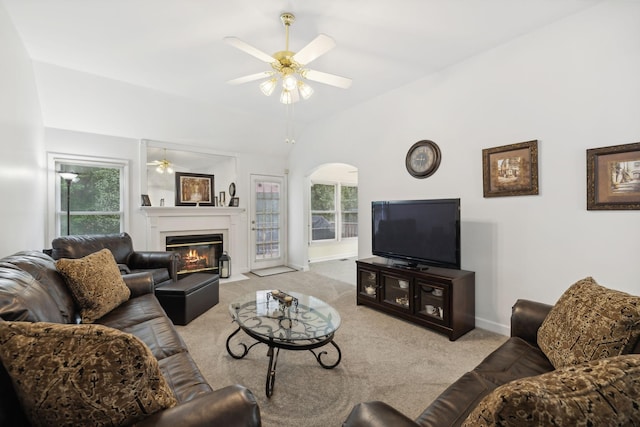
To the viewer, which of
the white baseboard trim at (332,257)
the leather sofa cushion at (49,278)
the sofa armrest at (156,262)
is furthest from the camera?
the white baseboard trim at (332,257)

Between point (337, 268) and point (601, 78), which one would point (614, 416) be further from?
point (337, 268)

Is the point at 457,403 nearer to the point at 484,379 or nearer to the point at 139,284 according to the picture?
the point at 484,379

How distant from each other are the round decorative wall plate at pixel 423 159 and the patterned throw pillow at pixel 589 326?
2.04 m

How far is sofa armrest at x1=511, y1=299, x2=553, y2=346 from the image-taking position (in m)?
1.75

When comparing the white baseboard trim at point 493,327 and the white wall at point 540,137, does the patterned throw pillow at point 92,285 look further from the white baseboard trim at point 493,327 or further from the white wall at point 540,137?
the white baseboard trim at point 493,327

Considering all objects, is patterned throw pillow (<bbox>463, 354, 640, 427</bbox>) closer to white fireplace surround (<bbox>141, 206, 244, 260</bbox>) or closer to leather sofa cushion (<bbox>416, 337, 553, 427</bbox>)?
leather sofa cushion (<bbox>416, 337, 553, 427</bbox>)

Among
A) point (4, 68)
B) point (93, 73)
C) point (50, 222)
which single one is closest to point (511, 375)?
point (4, 68)

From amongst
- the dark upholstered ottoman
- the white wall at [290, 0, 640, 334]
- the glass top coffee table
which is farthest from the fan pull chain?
the glass top coffee table

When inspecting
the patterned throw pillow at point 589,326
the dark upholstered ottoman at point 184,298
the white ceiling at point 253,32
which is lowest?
the dark upholstered ottoman at point 184,298

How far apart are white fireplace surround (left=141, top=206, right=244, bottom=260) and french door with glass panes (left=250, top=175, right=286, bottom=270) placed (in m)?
0.41

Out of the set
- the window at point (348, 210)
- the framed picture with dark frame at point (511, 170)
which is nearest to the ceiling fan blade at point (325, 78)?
the framed picture with dark frame at point (511, 170)

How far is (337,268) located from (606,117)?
4.59m

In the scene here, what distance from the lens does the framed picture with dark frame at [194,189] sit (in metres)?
4.99

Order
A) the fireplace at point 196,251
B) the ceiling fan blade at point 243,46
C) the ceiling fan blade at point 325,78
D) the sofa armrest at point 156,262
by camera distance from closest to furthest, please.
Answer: the ceiling fan blade at point 243,46 < the ceiling fan blade at point 325,78 < the sofa armrest at point 156,262 < the fireplace at point 196,251
